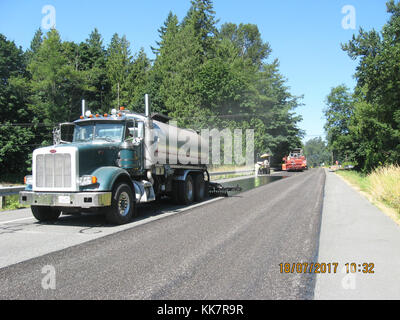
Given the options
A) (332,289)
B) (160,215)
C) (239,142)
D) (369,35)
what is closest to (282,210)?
(160,215)

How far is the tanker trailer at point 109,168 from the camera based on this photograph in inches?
292

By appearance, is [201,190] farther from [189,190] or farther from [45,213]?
[45,213]

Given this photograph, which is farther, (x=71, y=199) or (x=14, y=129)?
(x=14, y=129)

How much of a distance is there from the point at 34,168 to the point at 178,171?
16.8 feet

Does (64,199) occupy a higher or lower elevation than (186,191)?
higher

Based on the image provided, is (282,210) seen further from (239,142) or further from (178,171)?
(239,142)

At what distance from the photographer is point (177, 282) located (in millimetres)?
4074

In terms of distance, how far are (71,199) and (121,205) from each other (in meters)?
1.21

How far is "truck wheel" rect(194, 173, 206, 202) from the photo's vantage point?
41.7ft

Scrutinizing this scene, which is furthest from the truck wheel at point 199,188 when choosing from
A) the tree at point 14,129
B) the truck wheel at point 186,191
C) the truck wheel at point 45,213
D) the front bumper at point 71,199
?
the tree at point 14,129

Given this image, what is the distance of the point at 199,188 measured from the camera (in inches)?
513

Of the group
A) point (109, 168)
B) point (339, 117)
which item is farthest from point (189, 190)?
point (339, 117)

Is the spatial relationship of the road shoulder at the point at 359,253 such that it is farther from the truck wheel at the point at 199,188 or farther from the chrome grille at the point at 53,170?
the chrome grille at the point at 53,170
